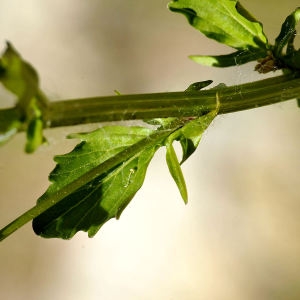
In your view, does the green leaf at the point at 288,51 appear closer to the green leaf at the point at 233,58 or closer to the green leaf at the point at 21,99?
the green leaf at the point at 233,58

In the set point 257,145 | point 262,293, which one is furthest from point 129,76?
point 262,293

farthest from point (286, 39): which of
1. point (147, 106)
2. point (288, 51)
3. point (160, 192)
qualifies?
point (160, 192)

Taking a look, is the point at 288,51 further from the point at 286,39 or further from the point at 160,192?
the point at 160,192

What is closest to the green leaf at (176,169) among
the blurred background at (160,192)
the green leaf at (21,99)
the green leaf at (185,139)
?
the green leaf at (185,139)

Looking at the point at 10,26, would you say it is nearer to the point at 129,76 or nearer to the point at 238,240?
the point at 129,76

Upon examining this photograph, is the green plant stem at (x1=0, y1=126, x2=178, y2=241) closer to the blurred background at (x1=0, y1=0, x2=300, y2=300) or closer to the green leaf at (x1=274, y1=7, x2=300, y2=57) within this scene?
the green leaf at (x1=274, y1=7, x2=300, y2=57)

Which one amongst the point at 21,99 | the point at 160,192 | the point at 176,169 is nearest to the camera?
the point at 21,99
